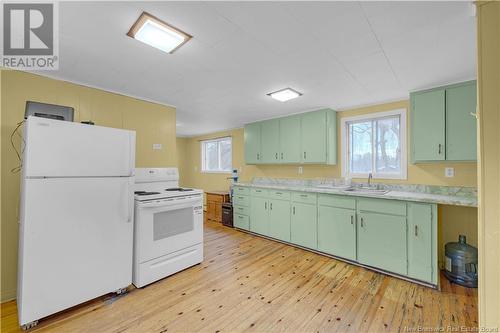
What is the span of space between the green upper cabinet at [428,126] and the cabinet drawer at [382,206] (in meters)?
0.73

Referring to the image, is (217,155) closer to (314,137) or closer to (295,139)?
(295,139)

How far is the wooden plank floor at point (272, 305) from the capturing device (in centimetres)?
180

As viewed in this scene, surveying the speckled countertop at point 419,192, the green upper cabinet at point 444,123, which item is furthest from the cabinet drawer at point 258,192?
the green upper cabinet at point 444,123

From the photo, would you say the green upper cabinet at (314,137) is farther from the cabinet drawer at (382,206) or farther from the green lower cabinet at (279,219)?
the cabinet drawer at (382,206)

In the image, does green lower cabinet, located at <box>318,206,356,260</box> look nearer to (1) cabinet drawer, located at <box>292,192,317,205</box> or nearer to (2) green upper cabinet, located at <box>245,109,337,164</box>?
(1) cabinet drawer, located at <box>292,192,317,205</box>

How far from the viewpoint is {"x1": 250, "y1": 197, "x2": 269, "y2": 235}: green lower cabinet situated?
13.1 feet

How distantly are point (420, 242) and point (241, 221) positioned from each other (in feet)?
9.69

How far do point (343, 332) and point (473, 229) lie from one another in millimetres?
2243

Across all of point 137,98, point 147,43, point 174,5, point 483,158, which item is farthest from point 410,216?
point 137,98

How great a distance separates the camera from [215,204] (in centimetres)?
525

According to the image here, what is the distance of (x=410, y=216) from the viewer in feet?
8.15

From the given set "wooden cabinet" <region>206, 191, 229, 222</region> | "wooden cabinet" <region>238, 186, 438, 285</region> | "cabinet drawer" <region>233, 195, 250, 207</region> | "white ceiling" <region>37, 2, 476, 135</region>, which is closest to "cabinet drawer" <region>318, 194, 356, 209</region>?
"wooden cabinet" <region>238, 186, 438, 285</region>

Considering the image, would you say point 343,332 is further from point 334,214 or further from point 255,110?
point 255,110

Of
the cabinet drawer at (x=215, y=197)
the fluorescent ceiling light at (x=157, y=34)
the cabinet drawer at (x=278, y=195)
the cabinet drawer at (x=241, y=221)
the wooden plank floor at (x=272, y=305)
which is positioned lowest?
the wooden plank floor at (x=272, y=305)
